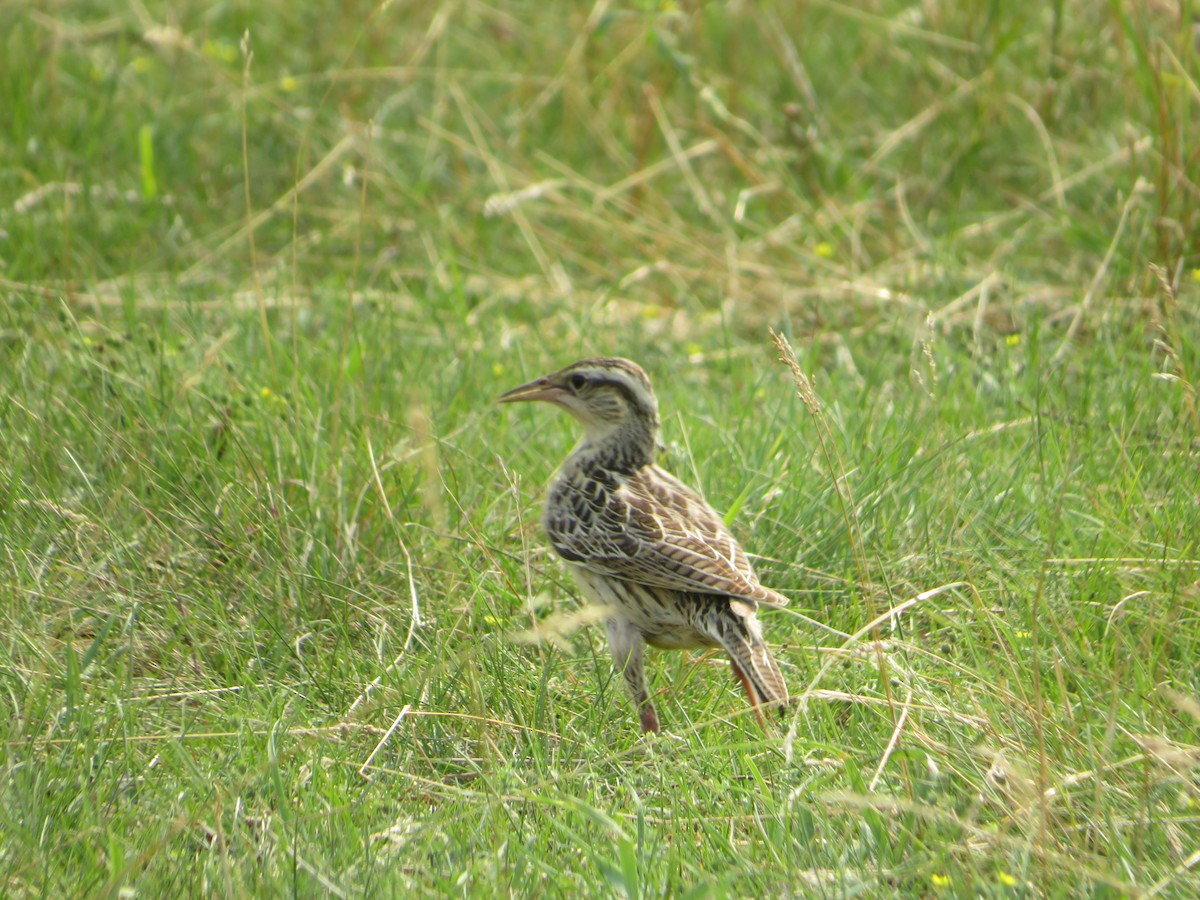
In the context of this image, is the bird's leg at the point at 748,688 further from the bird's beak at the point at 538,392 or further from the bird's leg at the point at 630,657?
the bird's beak at the point at 538,392

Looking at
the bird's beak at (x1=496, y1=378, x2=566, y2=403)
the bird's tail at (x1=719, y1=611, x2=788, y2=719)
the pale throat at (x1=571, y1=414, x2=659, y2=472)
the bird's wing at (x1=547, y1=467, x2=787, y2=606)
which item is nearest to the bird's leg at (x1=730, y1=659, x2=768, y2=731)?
the bird's tail at (x1=719, y1=611, x2=788, y2=719)

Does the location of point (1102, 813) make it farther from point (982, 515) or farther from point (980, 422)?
point (980, 422)

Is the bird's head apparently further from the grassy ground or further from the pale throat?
the grassy ground

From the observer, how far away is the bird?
475 cm

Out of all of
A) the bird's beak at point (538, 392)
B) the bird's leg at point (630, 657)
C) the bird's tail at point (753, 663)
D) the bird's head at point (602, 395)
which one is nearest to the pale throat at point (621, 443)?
the bird's head at point (602, 395)

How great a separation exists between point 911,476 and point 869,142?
16.1 feet

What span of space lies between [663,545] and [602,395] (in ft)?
2.95

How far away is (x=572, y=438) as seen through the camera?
6.65 metres

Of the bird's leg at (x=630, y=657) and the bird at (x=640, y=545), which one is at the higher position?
the bird at (x=640, y=545)

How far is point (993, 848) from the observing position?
3621mm

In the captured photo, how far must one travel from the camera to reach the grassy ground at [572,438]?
12.5 ft

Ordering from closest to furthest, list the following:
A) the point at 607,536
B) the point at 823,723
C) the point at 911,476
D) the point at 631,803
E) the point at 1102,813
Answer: the point at 1102,813 → the point at 631,803 → the point at 823,723 → the point at 607,536 → the point at 911,476

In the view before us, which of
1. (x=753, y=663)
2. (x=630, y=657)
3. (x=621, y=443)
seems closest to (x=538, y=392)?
(x=621, y=443)

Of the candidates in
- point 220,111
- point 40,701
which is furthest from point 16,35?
point 40,701
